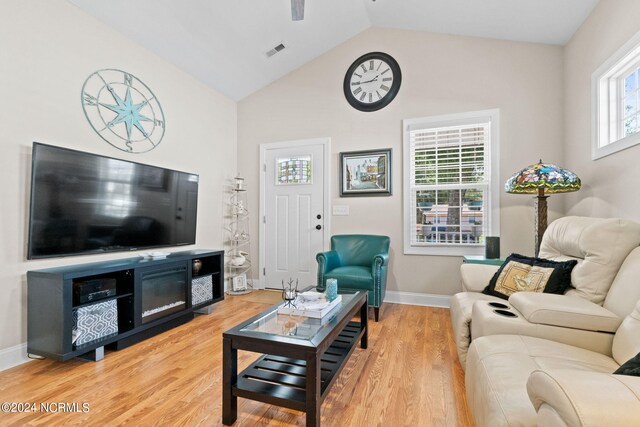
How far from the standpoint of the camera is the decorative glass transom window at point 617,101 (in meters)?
2.18

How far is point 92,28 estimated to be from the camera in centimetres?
269

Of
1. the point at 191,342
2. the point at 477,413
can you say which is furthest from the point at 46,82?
the point at 477,413

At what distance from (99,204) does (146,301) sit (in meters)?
0.90

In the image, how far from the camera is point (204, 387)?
6.20 feet

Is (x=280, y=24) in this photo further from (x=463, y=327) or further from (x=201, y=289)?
(x=463, y=327)

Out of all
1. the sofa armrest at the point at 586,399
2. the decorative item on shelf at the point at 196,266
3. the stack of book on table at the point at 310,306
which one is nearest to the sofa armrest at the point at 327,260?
the stack of book on table at the point at 310,306

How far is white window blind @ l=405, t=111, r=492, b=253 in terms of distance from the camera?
3475 millimetres

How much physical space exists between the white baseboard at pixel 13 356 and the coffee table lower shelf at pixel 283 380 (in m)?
1.77

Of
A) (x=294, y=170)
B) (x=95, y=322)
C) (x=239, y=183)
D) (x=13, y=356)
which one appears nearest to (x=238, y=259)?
(x=239, y=183)

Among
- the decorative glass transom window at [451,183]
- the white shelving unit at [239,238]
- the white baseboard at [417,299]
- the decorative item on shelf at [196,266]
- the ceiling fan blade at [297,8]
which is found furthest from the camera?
the white shelving unit at [239,238]

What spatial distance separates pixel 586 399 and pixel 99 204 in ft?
10.1

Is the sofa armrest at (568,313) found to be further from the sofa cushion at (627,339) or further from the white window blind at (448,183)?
the white window blind at (448,183)

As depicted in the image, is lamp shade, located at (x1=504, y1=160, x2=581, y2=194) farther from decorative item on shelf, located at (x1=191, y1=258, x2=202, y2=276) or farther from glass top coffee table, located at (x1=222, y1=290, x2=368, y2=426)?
decorative item on shelf, located at (x1=191, y1=258, x2=202, y2=276)

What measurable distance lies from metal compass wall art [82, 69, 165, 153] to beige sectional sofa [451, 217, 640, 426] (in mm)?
3295
